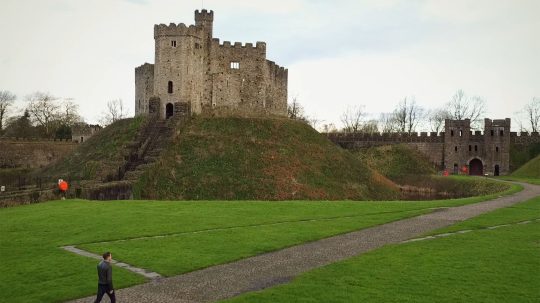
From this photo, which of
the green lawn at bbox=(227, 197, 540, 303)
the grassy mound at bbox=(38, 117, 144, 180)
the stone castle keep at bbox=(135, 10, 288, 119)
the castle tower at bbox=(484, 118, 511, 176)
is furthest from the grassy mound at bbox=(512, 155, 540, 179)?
the grassy mound at bbox=(38, 117, 144, 180)

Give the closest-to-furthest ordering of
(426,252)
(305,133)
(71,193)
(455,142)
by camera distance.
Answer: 1. (426,252)
2. (71,193)
3. (305,133)
4. (455,142)

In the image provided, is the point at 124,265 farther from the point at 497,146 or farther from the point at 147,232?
the point at 497,146

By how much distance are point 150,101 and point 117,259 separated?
119 ft

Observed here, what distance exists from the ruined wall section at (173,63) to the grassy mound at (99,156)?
4.18 m

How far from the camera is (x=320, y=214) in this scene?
2961 cm

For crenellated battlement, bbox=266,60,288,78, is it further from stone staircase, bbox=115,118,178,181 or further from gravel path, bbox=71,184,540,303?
gravel path, bbox=71,184,540,303

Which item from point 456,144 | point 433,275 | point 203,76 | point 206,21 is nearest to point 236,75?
point 203,76

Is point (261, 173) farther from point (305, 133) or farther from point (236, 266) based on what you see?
point (236, 266)

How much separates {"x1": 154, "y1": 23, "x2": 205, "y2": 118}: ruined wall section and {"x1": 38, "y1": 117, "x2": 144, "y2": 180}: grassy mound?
13.7ft

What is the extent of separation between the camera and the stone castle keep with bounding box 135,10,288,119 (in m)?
52.1

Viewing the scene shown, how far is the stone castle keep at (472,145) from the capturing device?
7456 cm

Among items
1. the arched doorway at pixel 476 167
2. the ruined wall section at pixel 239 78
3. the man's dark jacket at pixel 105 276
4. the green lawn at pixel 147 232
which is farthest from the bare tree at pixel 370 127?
the man's dark jacket at pixel 105 276

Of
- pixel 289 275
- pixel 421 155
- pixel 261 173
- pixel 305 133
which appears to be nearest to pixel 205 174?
pixel 261 173

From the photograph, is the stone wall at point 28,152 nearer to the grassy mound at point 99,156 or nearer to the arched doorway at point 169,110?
the grassy mound at point 99,156
